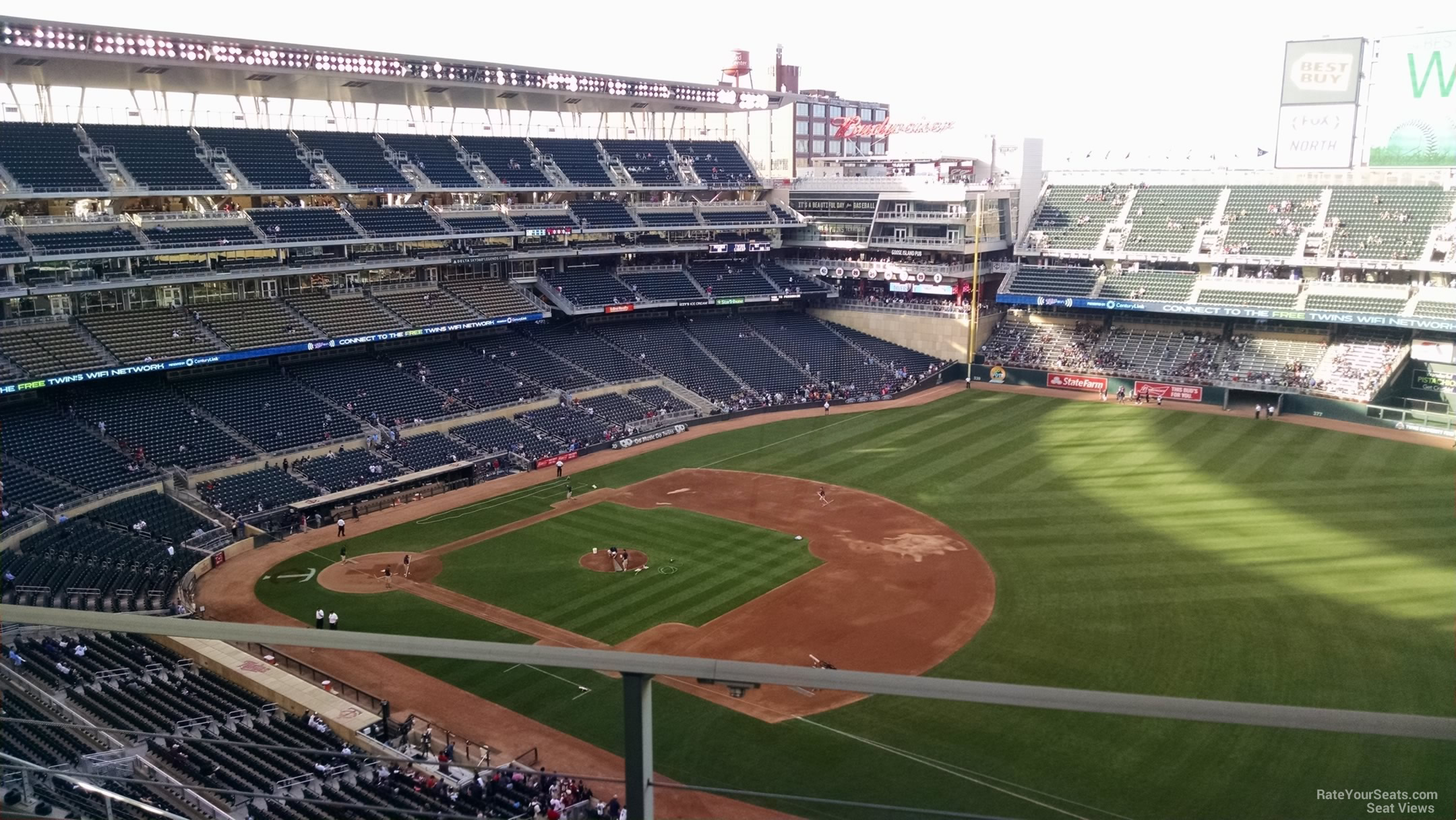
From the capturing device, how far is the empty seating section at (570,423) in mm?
50688

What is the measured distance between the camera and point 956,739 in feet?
75.2

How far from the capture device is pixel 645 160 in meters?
71.6

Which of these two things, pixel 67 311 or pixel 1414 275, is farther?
pixel 1414 275

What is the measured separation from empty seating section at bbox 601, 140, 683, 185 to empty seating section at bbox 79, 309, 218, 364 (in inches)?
1276

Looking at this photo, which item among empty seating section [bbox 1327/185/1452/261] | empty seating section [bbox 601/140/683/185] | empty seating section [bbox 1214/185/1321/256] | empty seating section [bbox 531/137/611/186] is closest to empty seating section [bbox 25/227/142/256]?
empty seating section [bbox 531/137/611/186]

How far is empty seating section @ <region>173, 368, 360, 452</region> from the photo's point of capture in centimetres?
4359

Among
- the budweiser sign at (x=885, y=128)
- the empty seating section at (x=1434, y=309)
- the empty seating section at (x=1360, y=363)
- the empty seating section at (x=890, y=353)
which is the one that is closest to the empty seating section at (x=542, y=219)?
the empty seating section at (x=890, y=353)

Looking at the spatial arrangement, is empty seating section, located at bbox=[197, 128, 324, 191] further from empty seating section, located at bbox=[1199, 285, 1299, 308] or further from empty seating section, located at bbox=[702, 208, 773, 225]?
empty seating section, located at bbox=[1199, 285, 1299, 308]

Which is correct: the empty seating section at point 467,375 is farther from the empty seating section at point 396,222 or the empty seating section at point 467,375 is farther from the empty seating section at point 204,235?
the empty seating section at point 204,235

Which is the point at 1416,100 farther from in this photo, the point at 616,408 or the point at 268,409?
the point at 268,409

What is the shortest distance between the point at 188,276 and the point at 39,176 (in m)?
7.08

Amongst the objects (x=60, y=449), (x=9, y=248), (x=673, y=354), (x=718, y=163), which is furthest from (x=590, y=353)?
(x=9, y=248)

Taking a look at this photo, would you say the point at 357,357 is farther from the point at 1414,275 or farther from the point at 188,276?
the point at 1414,275

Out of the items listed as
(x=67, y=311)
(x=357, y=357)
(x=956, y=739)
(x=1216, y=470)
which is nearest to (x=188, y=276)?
(x=67, y=311)
